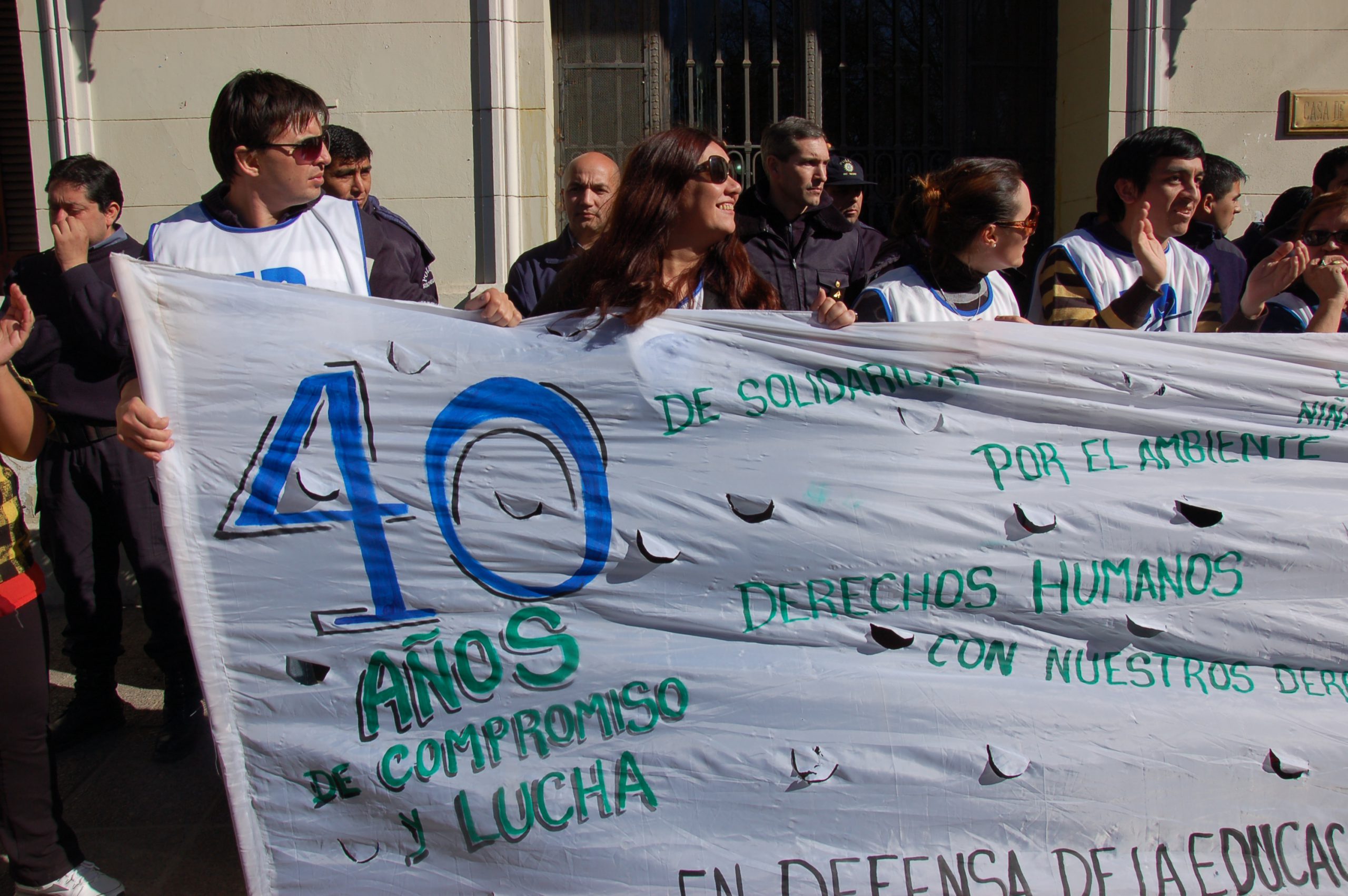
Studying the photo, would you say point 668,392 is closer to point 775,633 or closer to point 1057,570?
point 775,633

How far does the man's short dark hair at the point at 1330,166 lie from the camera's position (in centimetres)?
437

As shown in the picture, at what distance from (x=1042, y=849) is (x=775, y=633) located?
→ 30.9 inches

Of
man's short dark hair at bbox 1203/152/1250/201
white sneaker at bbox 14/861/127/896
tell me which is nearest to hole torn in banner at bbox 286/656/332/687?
white sneaker at bbox 14/861/127/896

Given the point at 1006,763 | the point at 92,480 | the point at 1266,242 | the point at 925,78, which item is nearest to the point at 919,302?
the point at 1006,763

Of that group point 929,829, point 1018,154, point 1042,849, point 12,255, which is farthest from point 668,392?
point 12,255

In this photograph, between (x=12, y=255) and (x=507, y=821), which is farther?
A: (x=12, y=255)

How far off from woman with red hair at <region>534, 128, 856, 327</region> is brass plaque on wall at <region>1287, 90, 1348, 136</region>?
5162mm

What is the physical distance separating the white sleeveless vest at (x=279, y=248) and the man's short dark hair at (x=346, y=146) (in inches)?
57.8

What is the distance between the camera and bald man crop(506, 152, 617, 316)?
3.71 meters

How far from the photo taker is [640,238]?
257cm

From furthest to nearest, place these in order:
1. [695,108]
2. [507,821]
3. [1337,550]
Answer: [695,108] < [1337,550] < [507,821]

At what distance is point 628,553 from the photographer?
2.33 meters

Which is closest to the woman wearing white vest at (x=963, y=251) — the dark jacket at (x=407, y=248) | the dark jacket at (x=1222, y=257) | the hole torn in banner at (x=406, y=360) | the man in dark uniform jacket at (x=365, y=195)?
the hole torn in banner at (x=406, y=360)

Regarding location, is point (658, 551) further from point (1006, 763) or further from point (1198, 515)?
point (1198, 515)
